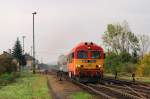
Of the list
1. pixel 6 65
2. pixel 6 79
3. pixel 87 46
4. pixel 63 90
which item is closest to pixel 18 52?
pixel 6 65

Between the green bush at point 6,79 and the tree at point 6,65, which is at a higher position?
the tree at point 6,65

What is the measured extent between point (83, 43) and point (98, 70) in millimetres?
2769

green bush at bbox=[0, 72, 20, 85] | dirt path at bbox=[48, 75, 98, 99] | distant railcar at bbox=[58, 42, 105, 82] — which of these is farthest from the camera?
green bush at bbox=[0, 72, 20, 85]

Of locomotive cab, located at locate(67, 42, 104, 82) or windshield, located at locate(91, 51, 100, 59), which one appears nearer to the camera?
locomotive cab, located at locate(67, 42, 104, 82)

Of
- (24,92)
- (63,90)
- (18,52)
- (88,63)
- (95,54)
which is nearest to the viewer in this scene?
(24,92)

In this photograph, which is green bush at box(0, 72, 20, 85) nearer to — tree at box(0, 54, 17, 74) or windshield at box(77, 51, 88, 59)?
tree at box(0, 54, 17, 74)

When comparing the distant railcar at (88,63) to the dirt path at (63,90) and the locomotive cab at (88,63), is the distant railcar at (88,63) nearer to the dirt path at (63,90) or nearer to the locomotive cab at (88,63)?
the locomotive cab at (88,63)

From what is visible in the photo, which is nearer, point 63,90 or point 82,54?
point 63,90

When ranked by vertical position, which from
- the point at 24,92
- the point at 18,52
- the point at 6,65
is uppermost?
the point at 18,52

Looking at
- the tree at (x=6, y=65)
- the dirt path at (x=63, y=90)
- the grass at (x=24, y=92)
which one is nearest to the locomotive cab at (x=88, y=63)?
the dirt path at (x=63, y=90)

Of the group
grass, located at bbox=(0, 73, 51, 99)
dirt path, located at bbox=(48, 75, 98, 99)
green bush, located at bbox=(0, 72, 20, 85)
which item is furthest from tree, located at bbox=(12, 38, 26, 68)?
grass, located at bbox=(0, 73, 51, 99)

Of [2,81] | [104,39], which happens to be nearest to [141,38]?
[104,39]

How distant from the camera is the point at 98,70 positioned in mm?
33906

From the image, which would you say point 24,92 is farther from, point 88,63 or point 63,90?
point 88,63
